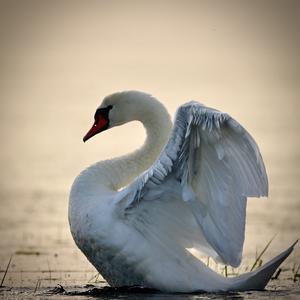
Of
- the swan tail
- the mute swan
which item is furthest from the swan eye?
the swan tail

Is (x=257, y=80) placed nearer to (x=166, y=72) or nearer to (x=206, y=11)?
(x=166, y=72)

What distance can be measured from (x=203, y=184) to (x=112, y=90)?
14837 millimetres

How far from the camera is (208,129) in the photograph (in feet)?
27.0

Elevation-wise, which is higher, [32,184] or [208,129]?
[208,129]

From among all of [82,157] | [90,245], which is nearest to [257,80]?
[82,157]

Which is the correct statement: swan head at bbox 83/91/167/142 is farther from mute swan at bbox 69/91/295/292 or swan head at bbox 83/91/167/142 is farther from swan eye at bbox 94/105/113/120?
mute swan at bbox 69/91/295/292

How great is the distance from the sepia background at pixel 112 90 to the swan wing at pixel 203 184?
4.71 ft

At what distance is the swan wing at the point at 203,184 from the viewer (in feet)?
27.0

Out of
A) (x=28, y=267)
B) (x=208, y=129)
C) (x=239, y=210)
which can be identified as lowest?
(x=28, y=267)

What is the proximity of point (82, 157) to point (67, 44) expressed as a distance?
1861cm

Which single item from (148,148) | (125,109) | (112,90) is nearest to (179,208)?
(148,148)

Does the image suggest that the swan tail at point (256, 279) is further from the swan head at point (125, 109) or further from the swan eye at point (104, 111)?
the swan eye at point (104, 111)

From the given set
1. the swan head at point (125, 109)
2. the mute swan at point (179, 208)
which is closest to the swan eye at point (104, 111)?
the swan head at point (125, 109)

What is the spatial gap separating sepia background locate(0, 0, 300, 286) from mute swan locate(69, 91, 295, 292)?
1.11 meters
